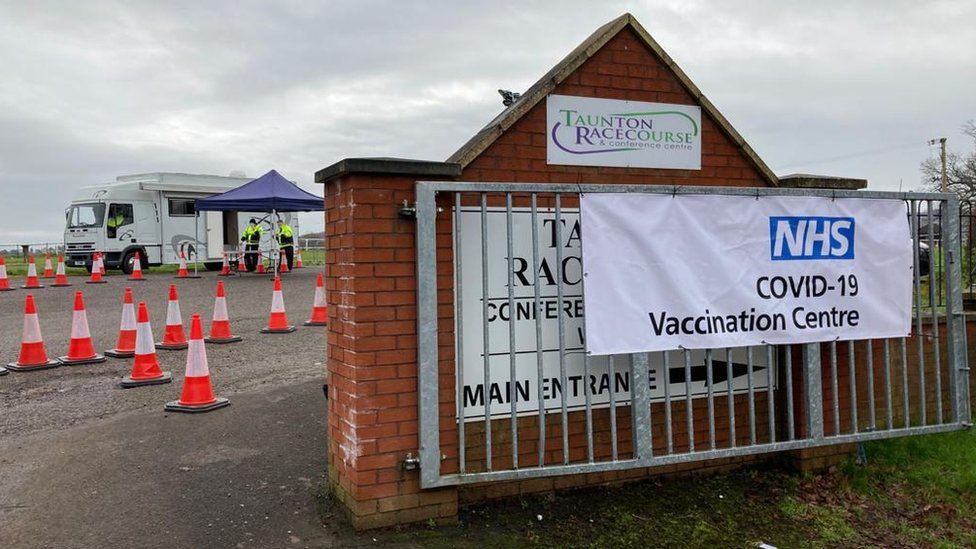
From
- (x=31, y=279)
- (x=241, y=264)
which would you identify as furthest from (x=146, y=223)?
(x=31, y=279)

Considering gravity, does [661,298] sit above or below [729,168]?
below

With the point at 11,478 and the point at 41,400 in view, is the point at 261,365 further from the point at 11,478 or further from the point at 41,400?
the point at 11,478

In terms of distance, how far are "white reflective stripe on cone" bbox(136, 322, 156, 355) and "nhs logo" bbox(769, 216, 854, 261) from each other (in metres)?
5.93

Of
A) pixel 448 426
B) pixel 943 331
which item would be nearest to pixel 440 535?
pixel 448 426

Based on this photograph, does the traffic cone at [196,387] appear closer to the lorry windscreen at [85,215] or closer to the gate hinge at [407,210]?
the gate hinge at [407,210]

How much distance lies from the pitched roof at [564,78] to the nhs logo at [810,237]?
634 millimetres

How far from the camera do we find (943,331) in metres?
5.75

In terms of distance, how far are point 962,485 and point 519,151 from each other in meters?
3.91

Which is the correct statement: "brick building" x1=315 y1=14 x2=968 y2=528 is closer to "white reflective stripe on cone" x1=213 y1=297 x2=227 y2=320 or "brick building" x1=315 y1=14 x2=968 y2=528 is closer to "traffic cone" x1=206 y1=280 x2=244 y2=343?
"traffic cone" x1=206 y1=280 x2=244 y2=343

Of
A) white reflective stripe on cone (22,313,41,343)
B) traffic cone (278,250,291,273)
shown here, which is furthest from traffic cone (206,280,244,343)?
traffic cone (278,250,291,273)

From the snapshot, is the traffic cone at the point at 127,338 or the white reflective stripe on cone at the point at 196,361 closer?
the white reflective stripe on cone at the point at 196,361

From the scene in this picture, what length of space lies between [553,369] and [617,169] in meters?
1.36

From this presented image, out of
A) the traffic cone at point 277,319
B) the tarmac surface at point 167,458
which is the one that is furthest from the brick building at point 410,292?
the traffic cone at point 277,319

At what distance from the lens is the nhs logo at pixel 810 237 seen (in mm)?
4254
